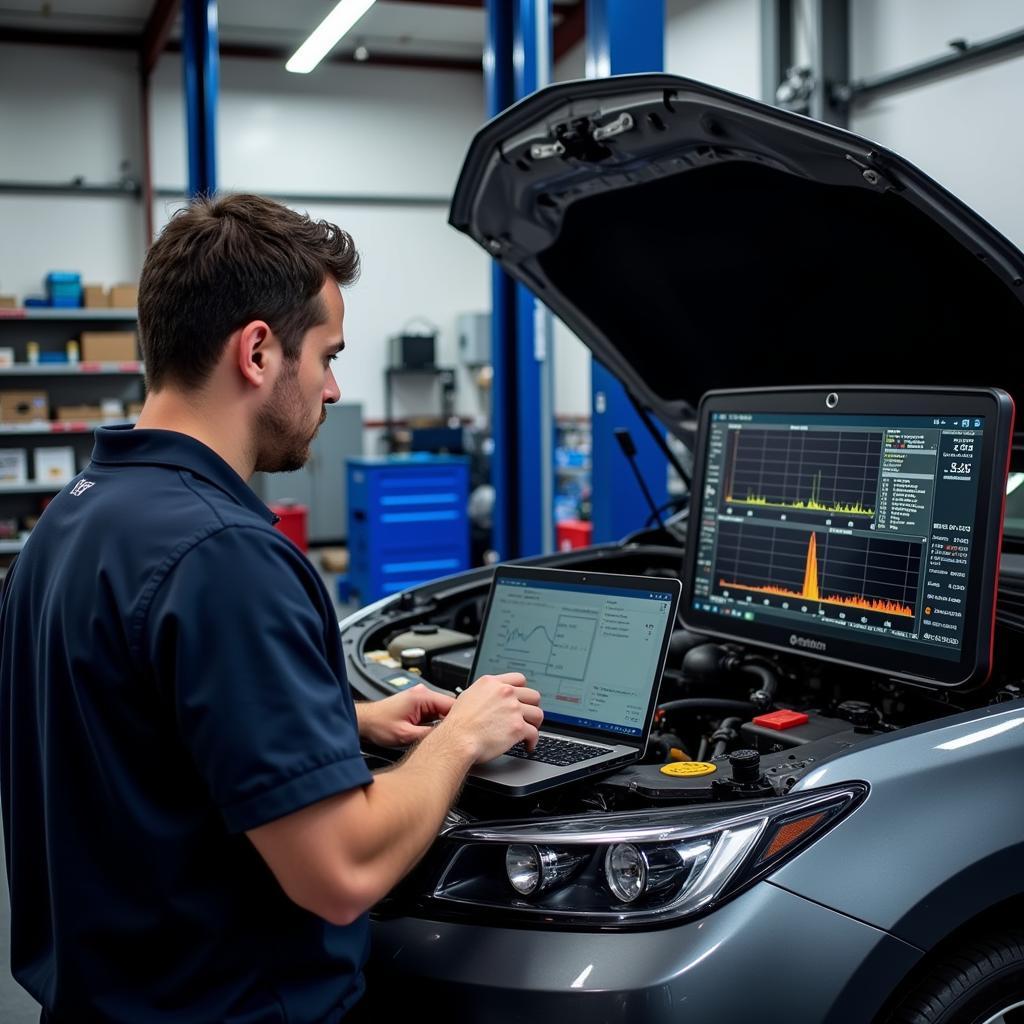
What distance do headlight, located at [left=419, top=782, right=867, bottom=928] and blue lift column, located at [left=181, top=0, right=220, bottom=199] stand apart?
6.83m

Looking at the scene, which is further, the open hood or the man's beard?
the open hood

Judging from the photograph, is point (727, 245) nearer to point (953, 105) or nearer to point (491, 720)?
point (491, 720)

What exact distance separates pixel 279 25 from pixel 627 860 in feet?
33.0

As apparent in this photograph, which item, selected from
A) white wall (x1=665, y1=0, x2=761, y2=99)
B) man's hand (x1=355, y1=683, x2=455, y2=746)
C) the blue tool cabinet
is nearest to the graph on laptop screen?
man's hand (x1=355, y1=683, x2=455, y2=746)

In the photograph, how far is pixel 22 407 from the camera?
8.35 m

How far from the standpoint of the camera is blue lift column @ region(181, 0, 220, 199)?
293 inches

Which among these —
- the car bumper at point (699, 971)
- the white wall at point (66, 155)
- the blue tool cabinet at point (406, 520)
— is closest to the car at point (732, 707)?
the car bumper at point (699, 971)

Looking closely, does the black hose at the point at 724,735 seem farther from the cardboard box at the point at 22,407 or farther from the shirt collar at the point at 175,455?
the cardboard box at the point at 22,407

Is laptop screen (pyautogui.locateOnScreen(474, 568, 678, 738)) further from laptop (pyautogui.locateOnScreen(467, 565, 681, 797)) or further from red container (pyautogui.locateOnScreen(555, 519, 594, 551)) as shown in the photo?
red container (pyautogui.locateOnScreen(555, 519, 594, 551))

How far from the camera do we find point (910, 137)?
7.07 metres

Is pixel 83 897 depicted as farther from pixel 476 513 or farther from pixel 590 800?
pixel 476 513

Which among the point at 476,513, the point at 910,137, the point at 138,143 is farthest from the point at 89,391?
the point at 910,137

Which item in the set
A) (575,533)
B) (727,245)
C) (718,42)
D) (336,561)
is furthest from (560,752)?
(718,42)

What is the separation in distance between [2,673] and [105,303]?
792 centimetres
